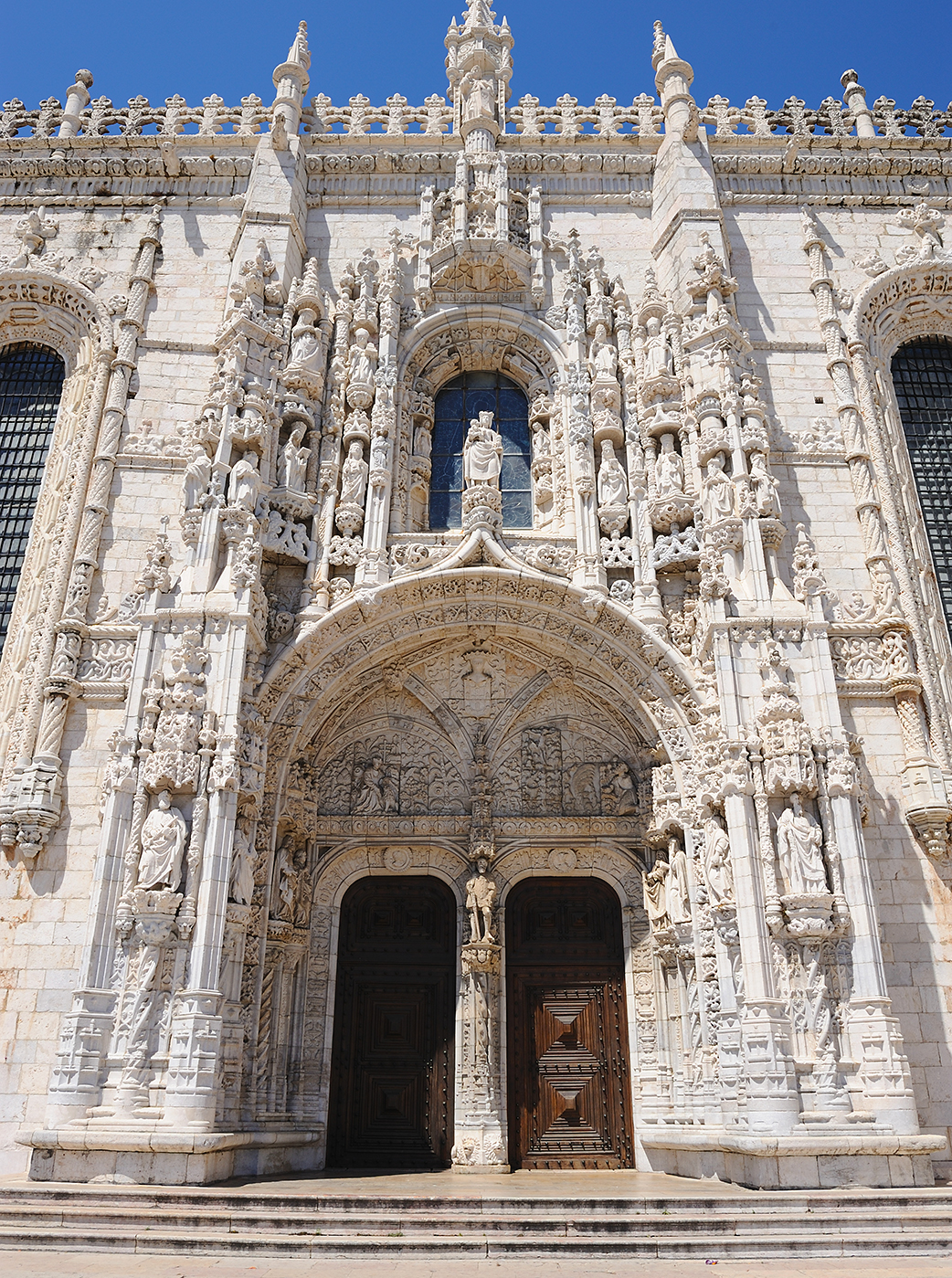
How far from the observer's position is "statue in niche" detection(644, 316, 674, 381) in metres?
13.8

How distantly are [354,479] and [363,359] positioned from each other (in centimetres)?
203

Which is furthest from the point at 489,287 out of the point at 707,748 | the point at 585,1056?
the point at 585,1056

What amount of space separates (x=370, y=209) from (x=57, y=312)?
5298mm

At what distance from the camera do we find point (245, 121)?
55.1 feet

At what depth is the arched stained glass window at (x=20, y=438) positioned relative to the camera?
14.4 meters

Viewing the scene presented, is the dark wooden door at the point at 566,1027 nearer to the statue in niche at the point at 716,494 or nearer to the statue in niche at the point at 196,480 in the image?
the statue in niche at the point at 716,494

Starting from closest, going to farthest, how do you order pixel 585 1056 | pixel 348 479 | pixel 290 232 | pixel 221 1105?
pixel 221 1105 < pixel 585 1056 < pixel 348 479 < pixel 290 232

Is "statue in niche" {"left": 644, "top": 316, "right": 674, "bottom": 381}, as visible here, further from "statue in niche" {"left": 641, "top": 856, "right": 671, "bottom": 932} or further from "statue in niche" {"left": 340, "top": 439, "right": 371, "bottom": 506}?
"statue in niche" {"left": 641, "top": 856, "right": 671, "bottom": 932}

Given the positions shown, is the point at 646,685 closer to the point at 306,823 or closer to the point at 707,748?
the point at 707,748

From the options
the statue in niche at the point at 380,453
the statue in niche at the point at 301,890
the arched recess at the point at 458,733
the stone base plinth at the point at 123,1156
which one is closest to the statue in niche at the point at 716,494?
the arched recess at the point at 458,733

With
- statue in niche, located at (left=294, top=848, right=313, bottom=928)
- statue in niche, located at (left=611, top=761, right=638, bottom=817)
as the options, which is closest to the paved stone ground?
statue in niche, located at (left=294, top=848, right=313, bottom=928)

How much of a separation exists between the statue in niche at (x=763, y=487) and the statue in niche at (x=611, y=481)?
67.7 inches

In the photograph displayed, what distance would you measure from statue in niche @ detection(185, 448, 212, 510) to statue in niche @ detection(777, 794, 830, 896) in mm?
8032

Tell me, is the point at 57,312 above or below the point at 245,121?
below
